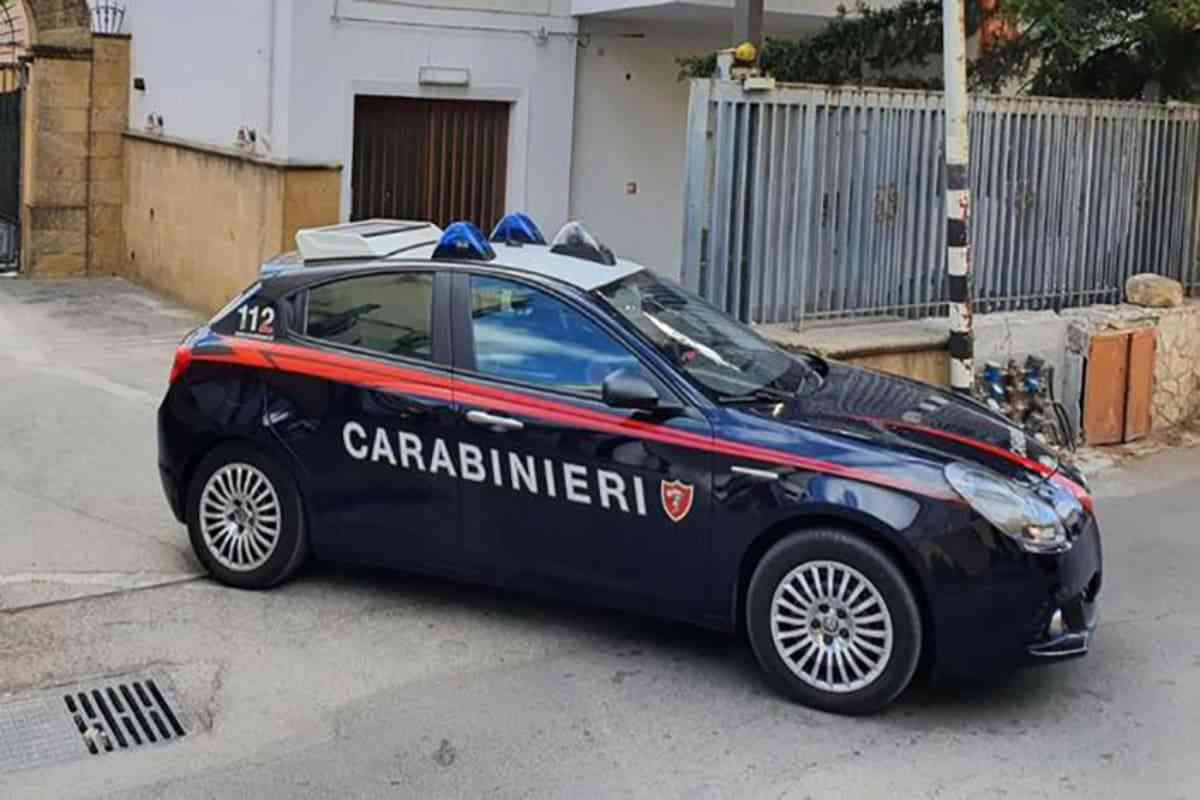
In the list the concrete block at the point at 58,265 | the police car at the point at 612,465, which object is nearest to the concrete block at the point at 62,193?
the concrete block at the point at 58,265

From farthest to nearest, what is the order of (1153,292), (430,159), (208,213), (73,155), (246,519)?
(73,155) < (208,213) < (430,159) < (1153,292) < (246,519)

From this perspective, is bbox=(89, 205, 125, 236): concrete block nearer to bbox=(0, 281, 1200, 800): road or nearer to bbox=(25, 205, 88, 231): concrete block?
bbox=(25, 205, 88, 231): concrete block

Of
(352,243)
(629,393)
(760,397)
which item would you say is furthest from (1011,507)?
(352,243)

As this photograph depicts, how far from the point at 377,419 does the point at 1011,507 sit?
99.8 inches

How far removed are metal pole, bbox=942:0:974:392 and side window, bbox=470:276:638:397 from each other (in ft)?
12.6

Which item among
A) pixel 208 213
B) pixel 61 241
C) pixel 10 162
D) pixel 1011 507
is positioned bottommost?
pixel 1011 507

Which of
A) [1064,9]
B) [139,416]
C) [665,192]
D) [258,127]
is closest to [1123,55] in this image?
[1064,9]

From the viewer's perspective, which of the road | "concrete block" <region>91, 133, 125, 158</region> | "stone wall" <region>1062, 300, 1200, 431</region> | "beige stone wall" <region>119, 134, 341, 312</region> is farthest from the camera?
"concrete block" <region>91, 133, 125, 158</region>

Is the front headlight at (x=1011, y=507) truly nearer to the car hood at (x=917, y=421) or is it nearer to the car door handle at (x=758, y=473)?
the car hood at (x=917, y=421)

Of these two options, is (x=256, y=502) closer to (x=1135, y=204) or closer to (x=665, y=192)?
(x=1135, y=204)

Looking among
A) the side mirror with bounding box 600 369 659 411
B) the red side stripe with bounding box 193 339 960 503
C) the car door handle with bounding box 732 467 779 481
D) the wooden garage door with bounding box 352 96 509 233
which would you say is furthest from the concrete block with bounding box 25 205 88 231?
the car door handle with bounding box 732 467 779 481

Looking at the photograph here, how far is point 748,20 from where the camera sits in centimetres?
1198

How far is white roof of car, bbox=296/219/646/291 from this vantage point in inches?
239

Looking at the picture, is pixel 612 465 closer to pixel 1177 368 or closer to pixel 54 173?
pixel 1177 368
